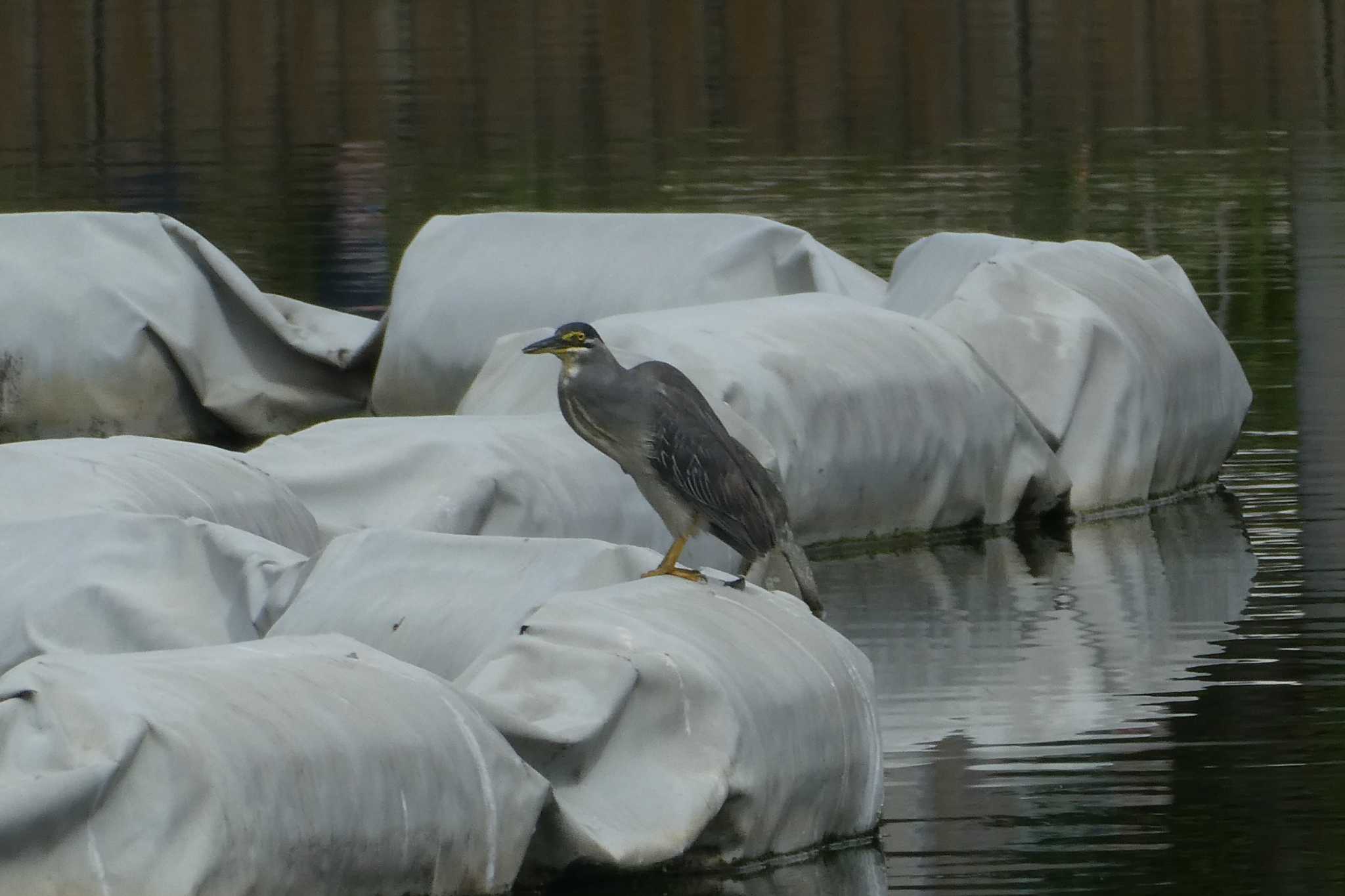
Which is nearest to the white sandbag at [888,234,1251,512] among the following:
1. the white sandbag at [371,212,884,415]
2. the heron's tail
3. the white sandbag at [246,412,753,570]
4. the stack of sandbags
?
the white sandbag at [371,212,884,415]

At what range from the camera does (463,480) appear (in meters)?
8.22

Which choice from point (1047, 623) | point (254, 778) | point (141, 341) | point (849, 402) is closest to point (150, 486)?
point (1047, 623)

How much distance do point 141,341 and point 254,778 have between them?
702 centimetres

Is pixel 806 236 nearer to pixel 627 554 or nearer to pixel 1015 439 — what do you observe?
pixel 1015 439

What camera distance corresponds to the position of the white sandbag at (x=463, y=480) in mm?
8195

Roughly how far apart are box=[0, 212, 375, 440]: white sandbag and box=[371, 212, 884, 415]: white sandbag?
16.5 inches

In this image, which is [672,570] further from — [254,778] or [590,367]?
[254,778]

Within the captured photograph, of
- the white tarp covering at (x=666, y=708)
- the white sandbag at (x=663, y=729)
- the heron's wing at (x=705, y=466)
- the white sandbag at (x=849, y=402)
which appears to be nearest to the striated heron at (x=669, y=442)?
the heron's wing at (x=705, y=466)

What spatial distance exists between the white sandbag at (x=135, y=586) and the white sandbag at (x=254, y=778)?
4.37ft

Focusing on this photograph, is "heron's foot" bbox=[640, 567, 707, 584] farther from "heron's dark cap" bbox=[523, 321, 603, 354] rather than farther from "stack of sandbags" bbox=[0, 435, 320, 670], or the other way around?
"stack of sandbags" bbox=[0, 435, 320, 670]

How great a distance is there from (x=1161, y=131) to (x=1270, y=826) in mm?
18013

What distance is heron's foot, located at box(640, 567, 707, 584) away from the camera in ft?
20.1

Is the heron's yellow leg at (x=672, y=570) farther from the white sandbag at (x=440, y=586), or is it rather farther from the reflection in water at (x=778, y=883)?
the reflection in water at (x=778, y=883)

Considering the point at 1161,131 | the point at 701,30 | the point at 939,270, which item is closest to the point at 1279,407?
the point at 939,270
